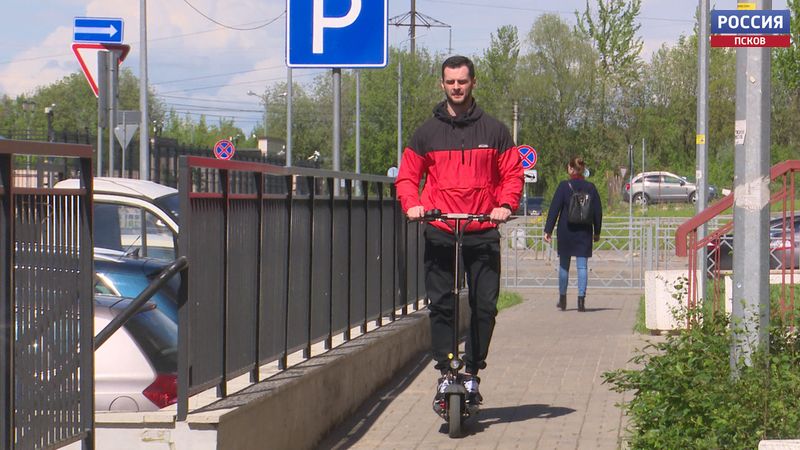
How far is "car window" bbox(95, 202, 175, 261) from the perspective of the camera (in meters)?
9.67

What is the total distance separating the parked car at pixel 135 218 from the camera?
31.7ft

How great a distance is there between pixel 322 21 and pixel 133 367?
160 inches

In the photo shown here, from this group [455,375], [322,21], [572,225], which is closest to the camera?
[455,375]

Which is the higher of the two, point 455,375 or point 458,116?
point 458,116

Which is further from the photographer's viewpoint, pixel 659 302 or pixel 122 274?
pixel 659 302

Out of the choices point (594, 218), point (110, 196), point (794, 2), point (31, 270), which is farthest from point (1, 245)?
point (794, 2)

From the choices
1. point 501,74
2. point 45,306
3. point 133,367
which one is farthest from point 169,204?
point 501,74

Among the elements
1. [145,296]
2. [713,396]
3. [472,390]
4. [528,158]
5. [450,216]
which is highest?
[528,158]

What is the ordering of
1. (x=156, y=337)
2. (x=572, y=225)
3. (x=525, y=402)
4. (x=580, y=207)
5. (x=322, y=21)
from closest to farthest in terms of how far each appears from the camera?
(x=156, y=337)
(x=525, y=402)
(x=322, y=21)
(x=580, y=207)
(x=572, y=225)

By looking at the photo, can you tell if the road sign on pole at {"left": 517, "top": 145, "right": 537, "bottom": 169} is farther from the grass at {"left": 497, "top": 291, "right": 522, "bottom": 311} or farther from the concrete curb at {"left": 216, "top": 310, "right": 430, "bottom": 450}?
the concrete curb at {"left": 216, "top": 310, "right": 430, "bottom": 450}

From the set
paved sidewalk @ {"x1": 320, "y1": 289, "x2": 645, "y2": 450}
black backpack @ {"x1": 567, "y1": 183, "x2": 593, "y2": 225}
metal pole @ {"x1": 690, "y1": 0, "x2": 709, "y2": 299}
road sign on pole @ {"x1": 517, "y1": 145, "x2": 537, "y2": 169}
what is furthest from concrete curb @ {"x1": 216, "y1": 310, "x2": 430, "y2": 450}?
road sign on pole @ {"x1": 517, "y1": 145, "x2": 537, "y2": 169}

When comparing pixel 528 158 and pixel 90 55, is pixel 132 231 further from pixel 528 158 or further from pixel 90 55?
pixel 528 158

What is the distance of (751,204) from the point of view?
677cm

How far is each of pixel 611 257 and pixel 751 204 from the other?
1839 cm
